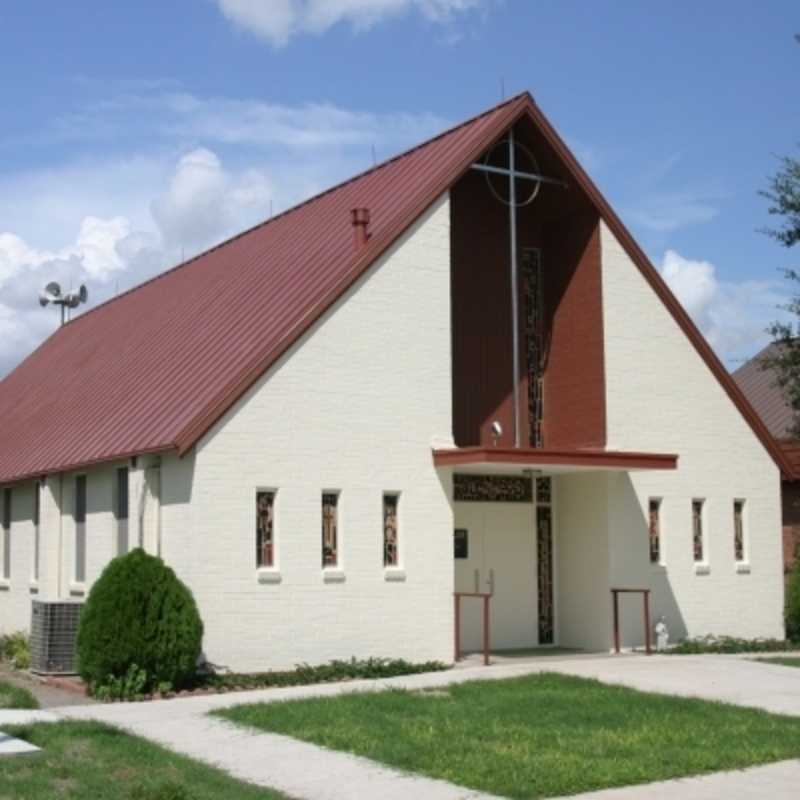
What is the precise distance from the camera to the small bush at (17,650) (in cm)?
2094

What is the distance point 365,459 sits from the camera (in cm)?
1950

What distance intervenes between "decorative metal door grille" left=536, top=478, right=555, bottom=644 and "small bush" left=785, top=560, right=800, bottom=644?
4.49m

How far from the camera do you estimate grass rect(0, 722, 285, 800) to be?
10727 millimetres

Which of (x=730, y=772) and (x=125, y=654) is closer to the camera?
(x=730, y=772)

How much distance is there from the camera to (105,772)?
11.7 metres

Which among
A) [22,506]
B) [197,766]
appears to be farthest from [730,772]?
[22,506]

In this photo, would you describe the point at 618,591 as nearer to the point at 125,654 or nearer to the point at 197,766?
the point at 125,654

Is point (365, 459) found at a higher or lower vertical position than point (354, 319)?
lower

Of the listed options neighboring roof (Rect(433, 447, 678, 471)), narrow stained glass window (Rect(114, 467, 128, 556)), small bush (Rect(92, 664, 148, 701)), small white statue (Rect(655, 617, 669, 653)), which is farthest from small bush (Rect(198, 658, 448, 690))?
small white statue (Rect(655, 617, 669, 653))

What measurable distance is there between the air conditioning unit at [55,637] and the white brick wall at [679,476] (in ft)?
26.7

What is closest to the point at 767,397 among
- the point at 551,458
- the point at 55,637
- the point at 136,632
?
the point at 551,458

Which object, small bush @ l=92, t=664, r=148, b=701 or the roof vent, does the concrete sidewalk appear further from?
the roof vent

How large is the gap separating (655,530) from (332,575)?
6087mm

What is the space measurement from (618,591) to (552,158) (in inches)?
266
